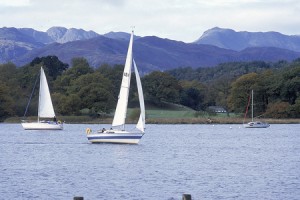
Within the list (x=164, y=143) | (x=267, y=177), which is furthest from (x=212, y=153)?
(x=267, y=177)

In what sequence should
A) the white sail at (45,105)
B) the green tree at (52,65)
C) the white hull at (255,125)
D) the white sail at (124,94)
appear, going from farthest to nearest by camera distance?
the green tree at (52,65), the white hull at (255,125), the white sail at (45,105), the white sail at (124,94)

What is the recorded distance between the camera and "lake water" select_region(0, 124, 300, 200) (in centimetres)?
3925

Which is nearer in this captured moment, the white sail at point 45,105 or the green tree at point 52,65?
the white sail at point 45,105

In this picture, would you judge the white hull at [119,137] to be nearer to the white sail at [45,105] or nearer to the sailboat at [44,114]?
the sailboat at [44,114]

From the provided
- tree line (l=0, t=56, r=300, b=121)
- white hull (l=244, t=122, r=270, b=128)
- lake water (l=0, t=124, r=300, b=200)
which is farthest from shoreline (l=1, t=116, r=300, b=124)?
lake water (l=0, t=124, r=300, b=200)

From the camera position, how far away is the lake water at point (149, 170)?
3925 centimetres

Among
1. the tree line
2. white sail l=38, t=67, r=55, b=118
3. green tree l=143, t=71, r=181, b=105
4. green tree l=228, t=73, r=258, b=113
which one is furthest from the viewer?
green tree l=143, t=71, r=181, b=105

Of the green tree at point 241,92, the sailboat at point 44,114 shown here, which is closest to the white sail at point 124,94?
the sailboat at point 44,114

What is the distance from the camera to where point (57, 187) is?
40.8 m

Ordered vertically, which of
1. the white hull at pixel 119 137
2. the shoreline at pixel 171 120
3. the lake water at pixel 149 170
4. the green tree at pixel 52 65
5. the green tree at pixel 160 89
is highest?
the green tree at pixel 52 65

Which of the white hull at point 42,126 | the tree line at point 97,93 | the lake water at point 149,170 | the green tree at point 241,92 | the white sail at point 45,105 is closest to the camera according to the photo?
the lake water at point 149,170

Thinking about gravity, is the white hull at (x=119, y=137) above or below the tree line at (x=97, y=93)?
below

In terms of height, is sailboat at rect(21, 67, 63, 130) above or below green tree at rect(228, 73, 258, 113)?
below

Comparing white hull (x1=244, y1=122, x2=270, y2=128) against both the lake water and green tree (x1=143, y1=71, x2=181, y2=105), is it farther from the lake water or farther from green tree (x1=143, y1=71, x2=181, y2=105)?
the lake water
